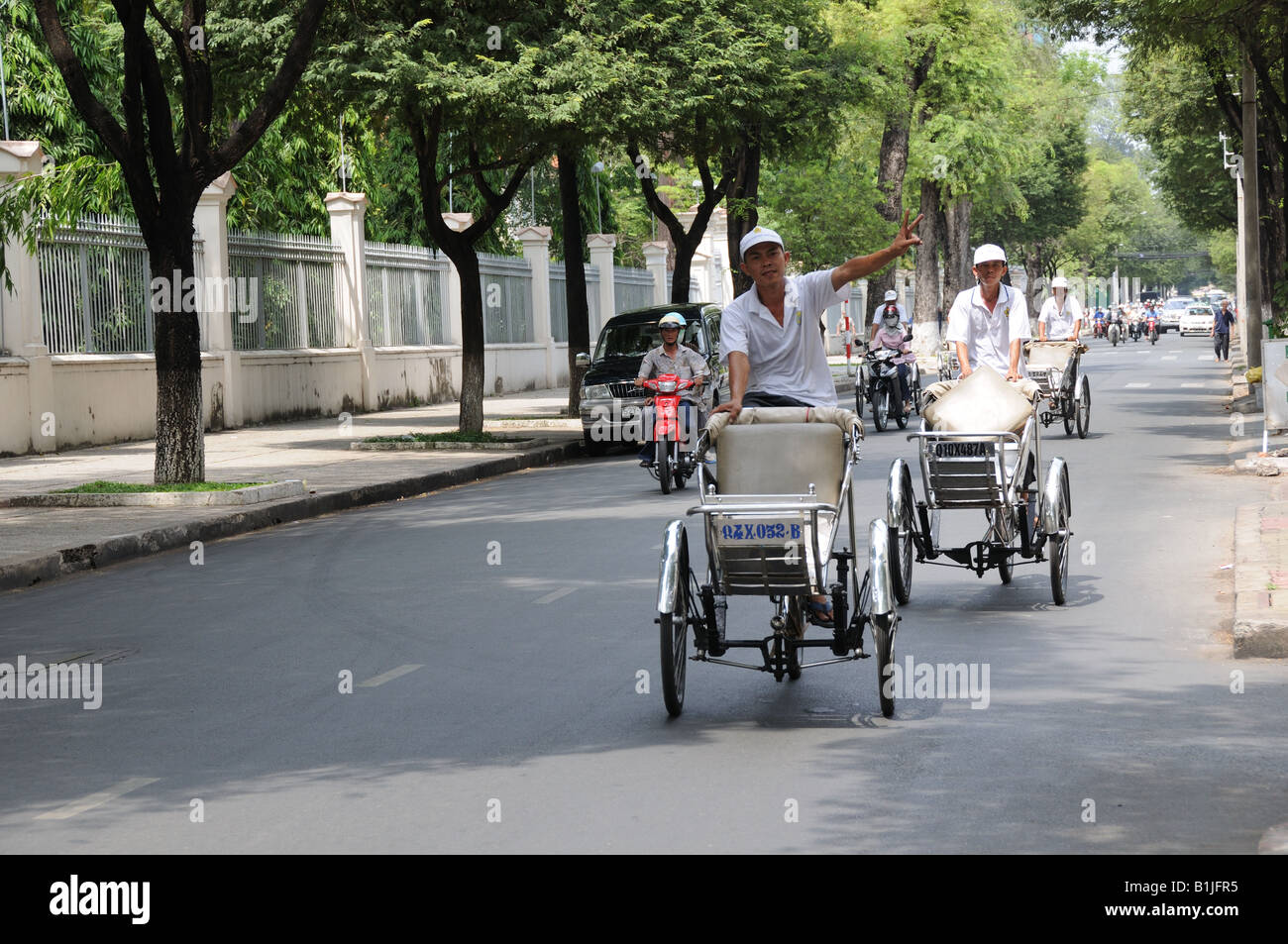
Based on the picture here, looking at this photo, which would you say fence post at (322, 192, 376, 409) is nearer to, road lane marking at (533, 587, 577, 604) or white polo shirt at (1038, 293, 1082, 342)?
white polo shirt at (1038, 293, 1082, 342)

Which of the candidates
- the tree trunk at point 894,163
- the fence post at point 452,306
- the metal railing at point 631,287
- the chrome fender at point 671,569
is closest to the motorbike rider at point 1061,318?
the chrome fender at point 671,569

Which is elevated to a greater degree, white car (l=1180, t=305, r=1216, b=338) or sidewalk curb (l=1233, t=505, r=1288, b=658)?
white car (l=1180, t=305, r=1216, b=338)

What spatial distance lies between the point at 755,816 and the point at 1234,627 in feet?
11.8

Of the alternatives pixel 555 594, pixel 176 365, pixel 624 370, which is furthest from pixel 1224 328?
pixel 555 594

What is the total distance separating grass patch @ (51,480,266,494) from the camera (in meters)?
15.5

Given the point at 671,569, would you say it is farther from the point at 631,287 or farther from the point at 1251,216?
the point at 631,287

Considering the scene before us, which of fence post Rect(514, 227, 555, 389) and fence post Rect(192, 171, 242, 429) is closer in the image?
fence post Rect(192, 171, 242, 429)

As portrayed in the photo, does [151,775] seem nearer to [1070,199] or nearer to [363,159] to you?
[363,159]

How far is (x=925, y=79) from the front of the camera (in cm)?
4819

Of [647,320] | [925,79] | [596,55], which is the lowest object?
[647,320]

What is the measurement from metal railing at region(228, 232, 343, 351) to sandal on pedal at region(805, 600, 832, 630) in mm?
20211

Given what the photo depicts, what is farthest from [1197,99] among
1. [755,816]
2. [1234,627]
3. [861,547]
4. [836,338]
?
[755,816]

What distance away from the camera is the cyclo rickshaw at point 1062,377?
20.8 m

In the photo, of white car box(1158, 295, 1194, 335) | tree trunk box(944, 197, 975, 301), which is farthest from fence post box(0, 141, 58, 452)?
white car box(1158, 295, 1194, 335)
